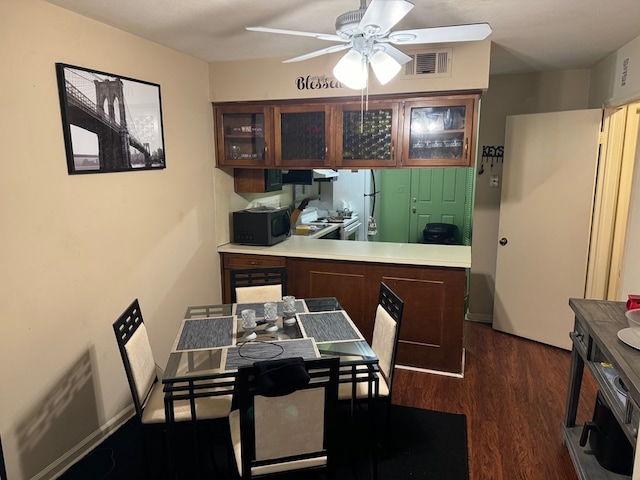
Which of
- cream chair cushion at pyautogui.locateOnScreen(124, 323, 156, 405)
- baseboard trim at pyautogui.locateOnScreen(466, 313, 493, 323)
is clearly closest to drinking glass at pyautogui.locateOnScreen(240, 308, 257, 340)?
cream chair cushion at pyautogui.locateOnScreen(124, 323, 156, 405)

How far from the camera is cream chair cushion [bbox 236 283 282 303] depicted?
2.99 meters

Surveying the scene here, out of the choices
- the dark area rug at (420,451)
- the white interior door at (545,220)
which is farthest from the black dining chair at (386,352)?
the white interior door at (545,220)

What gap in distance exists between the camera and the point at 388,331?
95.7 inches

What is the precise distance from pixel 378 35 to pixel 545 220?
107 inches

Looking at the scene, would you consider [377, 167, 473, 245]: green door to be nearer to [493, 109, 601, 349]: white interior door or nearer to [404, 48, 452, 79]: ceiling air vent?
[493, 109, 601, 349]: white interior door

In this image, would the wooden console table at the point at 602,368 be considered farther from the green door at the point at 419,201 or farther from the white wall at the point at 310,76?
the green door at the point at 419,201

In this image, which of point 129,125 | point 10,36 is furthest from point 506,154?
point 10,36

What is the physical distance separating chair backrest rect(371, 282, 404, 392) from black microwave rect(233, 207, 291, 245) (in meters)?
1.50

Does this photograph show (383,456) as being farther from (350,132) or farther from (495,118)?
(495,118)

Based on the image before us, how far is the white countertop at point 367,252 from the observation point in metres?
→ 3.34

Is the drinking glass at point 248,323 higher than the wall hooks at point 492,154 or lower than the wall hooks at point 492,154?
lower

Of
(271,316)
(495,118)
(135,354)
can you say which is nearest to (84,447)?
(135,354)

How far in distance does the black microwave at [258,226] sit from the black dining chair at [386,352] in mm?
1536

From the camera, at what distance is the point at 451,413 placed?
2898 millimetres
